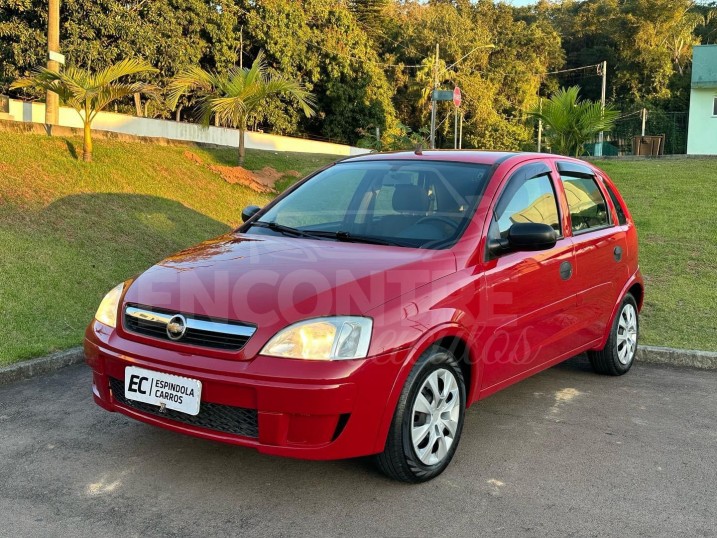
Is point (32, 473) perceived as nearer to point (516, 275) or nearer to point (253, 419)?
point (253, 419)

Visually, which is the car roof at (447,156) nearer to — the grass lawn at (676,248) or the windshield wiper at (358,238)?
the windshield wiper at (358,238)

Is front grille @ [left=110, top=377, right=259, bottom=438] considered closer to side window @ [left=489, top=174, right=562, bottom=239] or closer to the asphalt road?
the asphalt road

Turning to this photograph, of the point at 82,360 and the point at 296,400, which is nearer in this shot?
the point at 296,400

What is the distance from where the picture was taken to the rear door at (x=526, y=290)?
393cm

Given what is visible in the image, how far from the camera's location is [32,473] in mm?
3531

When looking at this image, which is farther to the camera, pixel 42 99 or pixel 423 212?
pixel 42 99

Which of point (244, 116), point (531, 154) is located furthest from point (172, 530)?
point (244, 116)

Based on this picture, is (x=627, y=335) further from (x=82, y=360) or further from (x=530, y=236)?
(x=82, y=360)

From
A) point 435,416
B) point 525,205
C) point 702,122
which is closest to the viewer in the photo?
point 435,416

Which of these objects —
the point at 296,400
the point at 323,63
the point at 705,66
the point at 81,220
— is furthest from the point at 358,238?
the point at 323,63

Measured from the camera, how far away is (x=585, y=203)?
5.07 metres

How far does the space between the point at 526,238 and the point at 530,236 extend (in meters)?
0.02

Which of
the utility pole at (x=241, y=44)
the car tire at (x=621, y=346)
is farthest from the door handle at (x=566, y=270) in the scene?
the utility pole at (x=241, y=44)

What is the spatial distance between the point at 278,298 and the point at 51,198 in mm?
7724
